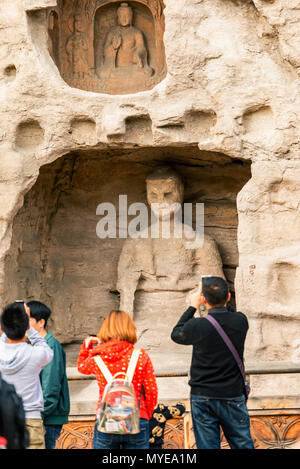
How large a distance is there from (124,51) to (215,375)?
15.3 ft

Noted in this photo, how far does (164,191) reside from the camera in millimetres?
7855

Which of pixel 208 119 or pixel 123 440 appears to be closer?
pixel 123 440

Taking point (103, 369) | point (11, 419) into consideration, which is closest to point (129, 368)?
point (103, 369)

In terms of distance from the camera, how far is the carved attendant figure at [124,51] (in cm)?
782

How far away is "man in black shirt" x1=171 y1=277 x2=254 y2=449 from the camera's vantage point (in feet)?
13.9

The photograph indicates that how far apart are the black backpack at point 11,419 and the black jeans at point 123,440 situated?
108 cm

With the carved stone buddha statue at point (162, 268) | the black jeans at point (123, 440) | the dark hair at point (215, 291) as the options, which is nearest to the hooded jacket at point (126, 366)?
the black jeans at point (123, 440)

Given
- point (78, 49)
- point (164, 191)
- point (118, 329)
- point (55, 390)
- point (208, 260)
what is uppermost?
point (78, 49)

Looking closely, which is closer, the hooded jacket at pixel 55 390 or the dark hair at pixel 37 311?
the hooded jacket at pixel 55 390

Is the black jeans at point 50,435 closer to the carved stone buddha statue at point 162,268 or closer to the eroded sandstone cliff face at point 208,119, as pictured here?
the eroded sandstone cliff face at point 208,119

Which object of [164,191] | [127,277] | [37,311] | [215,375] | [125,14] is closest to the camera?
[215,375]

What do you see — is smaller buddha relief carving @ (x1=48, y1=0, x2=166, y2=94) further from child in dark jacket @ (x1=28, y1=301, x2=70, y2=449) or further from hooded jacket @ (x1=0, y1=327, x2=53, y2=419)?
hooded jacket @ (x1=0, y1=327, x2=53, y2=419)

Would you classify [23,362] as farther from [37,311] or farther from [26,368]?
[37,311]

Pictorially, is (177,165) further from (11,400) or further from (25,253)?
(11,400)
